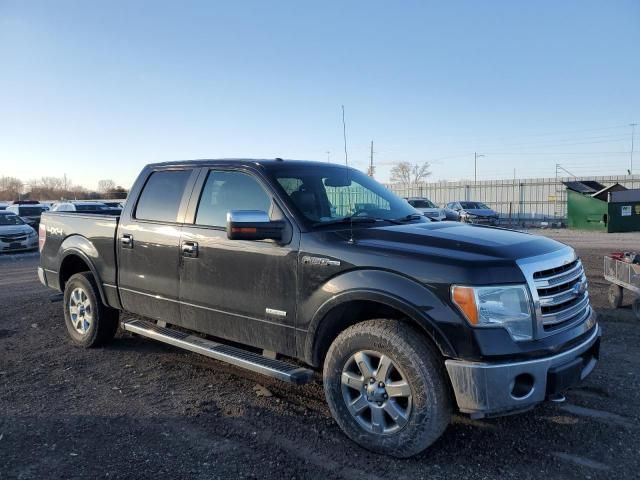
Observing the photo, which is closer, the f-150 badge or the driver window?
the f-150 badge

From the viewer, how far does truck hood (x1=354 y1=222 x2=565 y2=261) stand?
11.1 ft

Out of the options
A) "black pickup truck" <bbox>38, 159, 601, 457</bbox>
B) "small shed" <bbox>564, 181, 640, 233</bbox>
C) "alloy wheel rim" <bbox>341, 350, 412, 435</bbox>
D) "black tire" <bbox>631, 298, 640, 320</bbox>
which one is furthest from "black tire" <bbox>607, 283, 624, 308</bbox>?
"small shed" <bbox>564, 181, 640, 233</bbox>

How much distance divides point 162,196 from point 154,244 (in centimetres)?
51

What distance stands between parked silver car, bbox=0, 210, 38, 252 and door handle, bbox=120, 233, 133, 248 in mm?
14443

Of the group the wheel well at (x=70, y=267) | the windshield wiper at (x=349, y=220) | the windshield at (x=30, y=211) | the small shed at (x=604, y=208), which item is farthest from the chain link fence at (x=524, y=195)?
the windshield wiper at (x=349, y=220)

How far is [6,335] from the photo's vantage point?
21.5ft

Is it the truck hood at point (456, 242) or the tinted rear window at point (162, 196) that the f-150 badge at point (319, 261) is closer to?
the truck hood at point (456, 242)

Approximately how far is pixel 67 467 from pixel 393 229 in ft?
8.76

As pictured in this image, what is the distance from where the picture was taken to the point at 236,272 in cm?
425

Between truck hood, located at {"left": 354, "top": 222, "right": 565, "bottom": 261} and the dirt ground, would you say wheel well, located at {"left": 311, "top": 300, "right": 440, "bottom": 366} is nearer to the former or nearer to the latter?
truck hood, located at {"left": 354, "top": 222, "right": 565, "bottom": 261}

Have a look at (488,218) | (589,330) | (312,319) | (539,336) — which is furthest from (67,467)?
(488,218)

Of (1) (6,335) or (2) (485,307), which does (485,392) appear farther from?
(1) (6,335)

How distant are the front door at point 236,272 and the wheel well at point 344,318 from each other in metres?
0.23

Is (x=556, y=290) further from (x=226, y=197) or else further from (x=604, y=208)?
(x=604, y=208)
